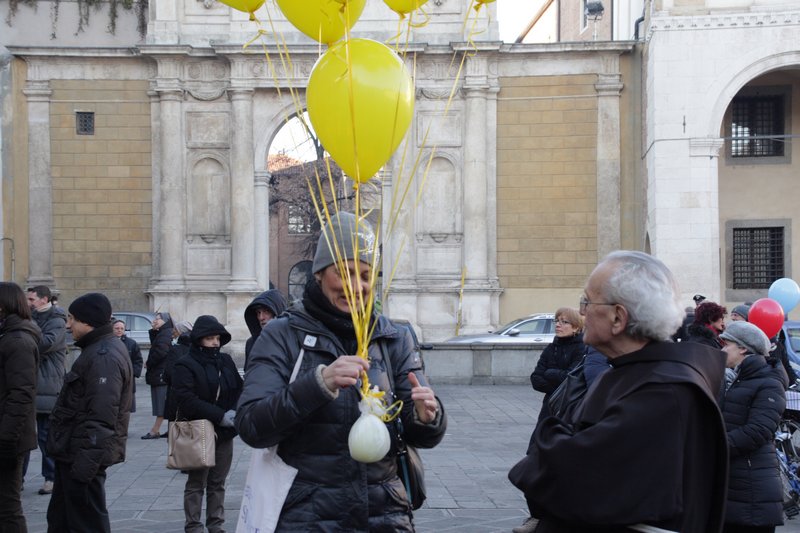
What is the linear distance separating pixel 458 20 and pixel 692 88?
6.82 metres

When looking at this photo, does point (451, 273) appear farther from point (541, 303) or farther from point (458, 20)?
point (458, 20)

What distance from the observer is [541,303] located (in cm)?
2830

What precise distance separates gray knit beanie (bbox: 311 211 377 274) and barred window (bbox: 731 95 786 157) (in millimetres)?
26645

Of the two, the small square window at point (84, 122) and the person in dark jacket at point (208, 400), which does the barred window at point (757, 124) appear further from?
the person in dark jacket at point (208, 400)

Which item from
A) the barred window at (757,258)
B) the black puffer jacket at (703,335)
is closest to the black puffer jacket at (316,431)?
the black puffer jacket at (703,335)

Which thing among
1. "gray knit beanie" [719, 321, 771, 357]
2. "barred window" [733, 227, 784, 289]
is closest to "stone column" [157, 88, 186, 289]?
"barred window" [733, 227, 784, 289]

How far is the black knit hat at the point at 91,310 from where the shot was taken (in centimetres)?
652

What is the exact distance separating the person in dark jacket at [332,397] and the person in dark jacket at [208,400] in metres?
3.64

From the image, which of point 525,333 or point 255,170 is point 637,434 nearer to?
point 525,333

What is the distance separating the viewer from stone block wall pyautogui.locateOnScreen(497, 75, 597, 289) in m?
28.4

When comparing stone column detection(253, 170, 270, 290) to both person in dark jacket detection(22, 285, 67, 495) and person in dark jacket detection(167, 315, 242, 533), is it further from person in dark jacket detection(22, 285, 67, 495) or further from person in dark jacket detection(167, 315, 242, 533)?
person in dark jacket detection(167, 315, 242, 533)

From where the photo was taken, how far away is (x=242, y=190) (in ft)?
92.9

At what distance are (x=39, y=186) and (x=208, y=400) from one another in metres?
23.0

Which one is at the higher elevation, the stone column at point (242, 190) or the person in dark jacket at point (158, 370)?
the stone column at point (242, 190)
